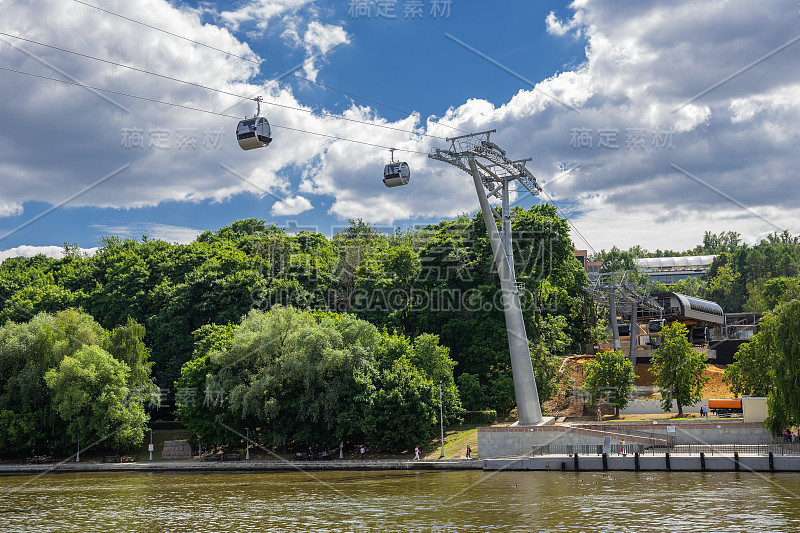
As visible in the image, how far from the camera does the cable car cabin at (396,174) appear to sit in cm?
3075

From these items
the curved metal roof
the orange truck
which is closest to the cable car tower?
the orange truck

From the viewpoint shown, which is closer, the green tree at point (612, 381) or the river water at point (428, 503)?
the river water at point (428, 503)

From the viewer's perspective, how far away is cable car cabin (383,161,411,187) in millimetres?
30750

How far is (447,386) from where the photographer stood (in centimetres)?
4794

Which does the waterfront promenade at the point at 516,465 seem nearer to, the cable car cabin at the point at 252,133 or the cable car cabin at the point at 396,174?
the cable car cabin at the point at 396,174

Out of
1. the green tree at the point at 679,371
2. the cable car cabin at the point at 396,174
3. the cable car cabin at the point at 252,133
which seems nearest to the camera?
the cable car cabin at the point at 252,133

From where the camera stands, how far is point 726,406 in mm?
49625

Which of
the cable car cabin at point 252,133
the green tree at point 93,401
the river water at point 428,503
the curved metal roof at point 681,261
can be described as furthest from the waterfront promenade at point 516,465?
the curved metal roof at point 681,261

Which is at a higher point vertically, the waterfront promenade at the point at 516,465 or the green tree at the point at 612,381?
the green tree at the point at 612,381

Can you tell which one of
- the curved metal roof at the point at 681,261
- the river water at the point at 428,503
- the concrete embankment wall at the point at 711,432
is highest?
the curved metal roof at the point at 681,261

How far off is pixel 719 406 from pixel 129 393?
1728 inches

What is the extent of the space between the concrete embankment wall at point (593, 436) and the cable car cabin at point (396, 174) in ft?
56.1

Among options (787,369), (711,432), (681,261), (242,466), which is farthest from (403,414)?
(681,261)

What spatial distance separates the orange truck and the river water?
1831 centimetres
